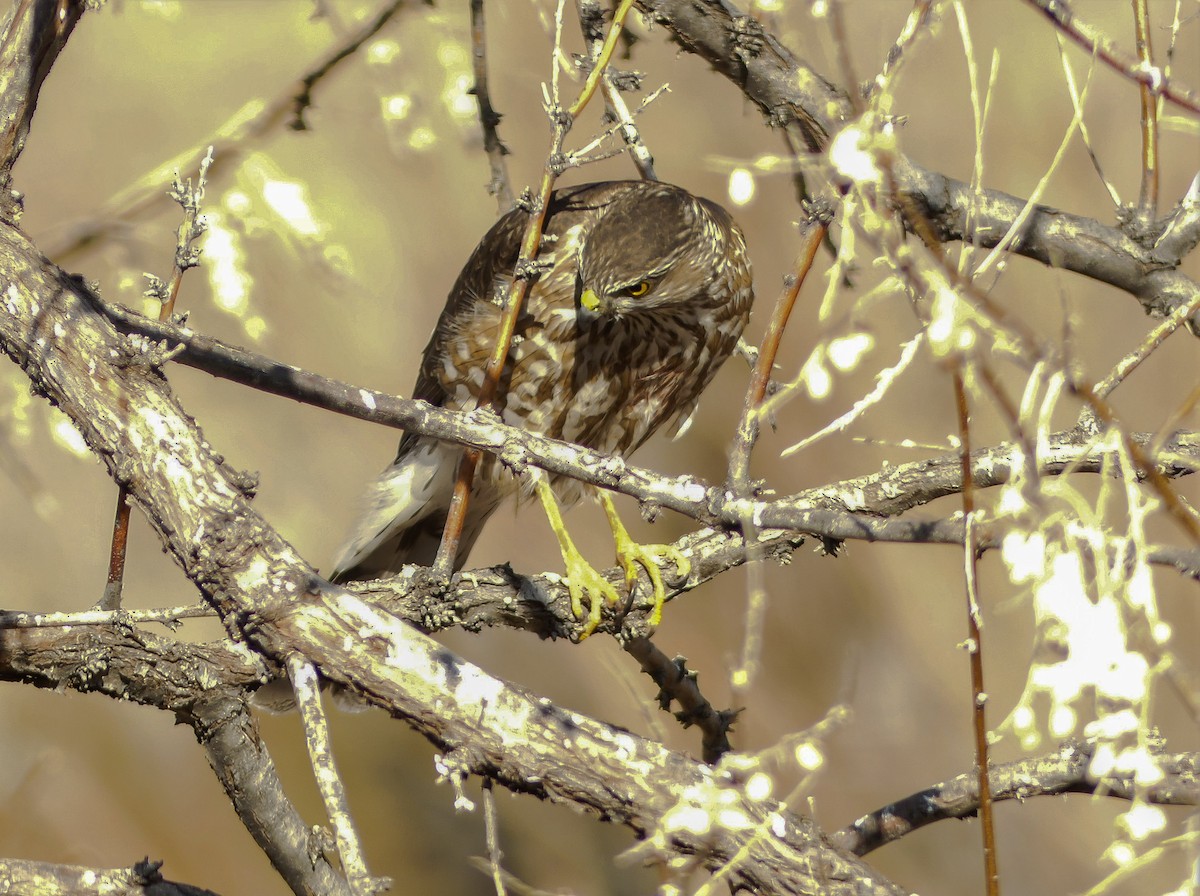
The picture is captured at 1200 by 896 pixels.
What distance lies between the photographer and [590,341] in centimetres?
335

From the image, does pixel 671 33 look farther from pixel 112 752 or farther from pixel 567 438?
pixel 112 752

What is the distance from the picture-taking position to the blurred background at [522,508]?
15.8 ft

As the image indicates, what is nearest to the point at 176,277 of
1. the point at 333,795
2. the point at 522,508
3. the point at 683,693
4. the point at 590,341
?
the point at 333,795

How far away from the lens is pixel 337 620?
168 cm

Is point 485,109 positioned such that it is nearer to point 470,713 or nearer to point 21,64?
point 21,64

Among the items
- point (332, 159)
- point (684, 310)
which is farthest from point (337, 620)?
point (332, 159)

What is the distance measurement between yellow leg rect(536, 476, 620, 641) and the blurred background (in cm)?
176

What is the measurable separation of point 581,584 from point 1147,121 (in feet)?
5.30

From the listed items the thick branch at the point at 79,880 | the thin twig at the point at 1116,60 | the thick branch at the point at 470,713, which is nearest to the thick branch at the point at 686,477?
the thick branch at the point at 470,713

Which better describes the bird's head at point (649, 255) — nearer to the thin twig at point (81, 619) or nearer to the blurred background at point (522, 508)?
the thin twig at point (81, 619)

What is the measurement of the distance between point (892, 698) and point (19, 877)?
4.45 meters

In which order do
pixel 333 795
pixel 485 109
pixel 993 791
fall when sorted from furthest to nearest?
pixel 485 109 < pixel 993 791 < pixel 333 795

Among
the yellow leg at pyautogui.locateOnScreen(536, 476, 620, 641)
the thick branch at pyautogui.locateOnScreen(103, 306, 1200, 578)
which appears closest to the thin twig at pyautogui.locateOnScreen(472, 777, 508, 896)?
the thick branch at pyautogui.locateOnScreen(103, 306, 1200, 578)

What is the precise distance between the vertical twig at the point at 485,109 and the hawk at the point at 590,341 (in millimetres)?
91
